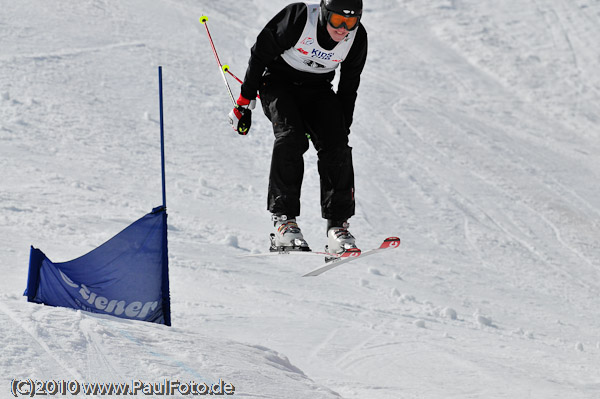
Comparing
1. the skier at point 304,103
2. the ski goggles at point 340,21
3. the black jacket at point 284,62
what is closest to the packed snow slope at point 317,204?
the skier at point 304,103

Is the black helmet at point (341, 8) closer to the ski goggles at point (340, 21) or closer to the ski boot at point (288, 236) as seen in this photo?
the ski goggles at point (340, 21)

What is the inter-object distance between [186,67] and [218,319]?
7288 mm

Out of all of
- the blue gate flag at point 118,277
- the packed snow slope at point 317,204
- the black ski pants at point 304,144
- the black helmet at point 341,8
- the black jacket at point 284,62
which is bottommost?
the packed snow slope at point 317,204

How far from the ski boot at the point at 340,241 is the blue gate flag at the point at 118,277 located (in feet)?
3.98

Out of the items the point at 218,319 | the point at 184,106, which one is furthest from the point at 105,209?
the point at 184,106

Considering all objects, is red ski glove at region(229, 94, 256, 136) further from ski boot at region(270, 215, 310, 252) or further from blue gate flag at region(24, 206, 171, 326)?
blue gate flag at region(24, 206, 171, 326)

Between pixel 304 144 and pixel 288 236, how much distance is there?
65 centimetres

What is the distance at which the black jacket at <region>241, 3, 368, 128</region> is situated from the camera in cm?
561

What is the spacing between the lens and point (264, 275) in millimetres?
8906

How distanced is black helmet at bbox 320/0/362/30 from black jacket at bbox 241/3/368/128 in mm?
166

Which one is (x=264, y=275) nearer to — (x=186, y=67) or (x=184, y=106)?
(x=184, y=106)

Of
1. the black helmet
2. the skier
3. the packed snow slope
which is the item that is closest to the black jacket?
the skier

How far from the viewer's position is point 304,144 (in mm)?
5770

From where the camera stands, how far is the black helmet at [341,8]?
5352 millimetres
